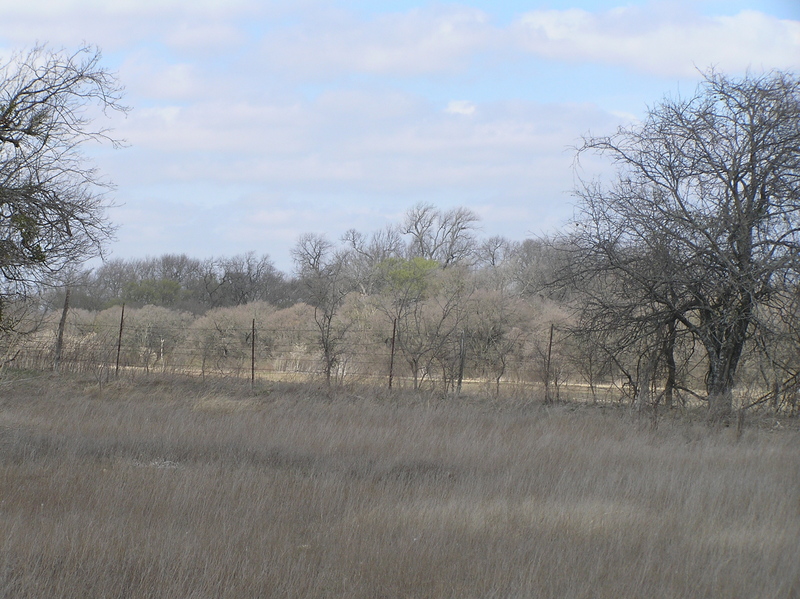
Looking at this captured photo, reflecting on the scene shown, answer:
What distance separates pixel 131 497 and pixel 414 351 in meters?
11.9

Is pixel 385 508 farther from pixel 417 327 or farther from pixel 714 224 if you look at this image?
pixel 417 327

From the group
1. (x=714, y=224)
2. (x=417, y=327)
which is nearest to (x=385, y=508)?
(x=714, y=224)

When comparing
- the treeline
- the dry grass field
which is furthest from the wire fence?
the dry grass field

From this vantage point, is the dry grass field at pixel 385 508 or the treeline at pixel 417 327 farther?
the treeline at pixel 417 327

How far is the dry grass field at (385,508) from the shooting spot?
4.33 meters

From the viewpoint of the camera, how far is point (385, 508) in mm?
6055

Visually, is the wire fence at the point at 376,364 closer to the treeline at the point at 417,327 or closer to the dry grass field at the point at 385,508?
the treeline at the point at 417,327

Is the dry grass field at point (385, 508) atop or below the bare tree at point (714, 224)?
below

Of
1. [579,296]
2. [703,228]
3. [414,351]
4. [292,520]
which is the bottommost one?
[292,520]

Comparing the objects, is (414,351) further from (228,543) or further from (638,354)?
(228,543)

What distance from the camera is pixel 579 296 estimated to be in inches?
549

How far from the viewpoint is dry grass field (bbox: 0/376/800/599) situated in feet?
14.2

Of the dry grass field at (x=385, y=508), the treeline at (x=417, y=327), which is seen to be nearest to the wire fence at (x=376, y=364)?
the treeline at (x=417, y=327)

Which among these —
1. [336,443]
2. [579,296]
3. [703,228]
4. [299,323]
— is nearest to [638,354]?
[579,296]
